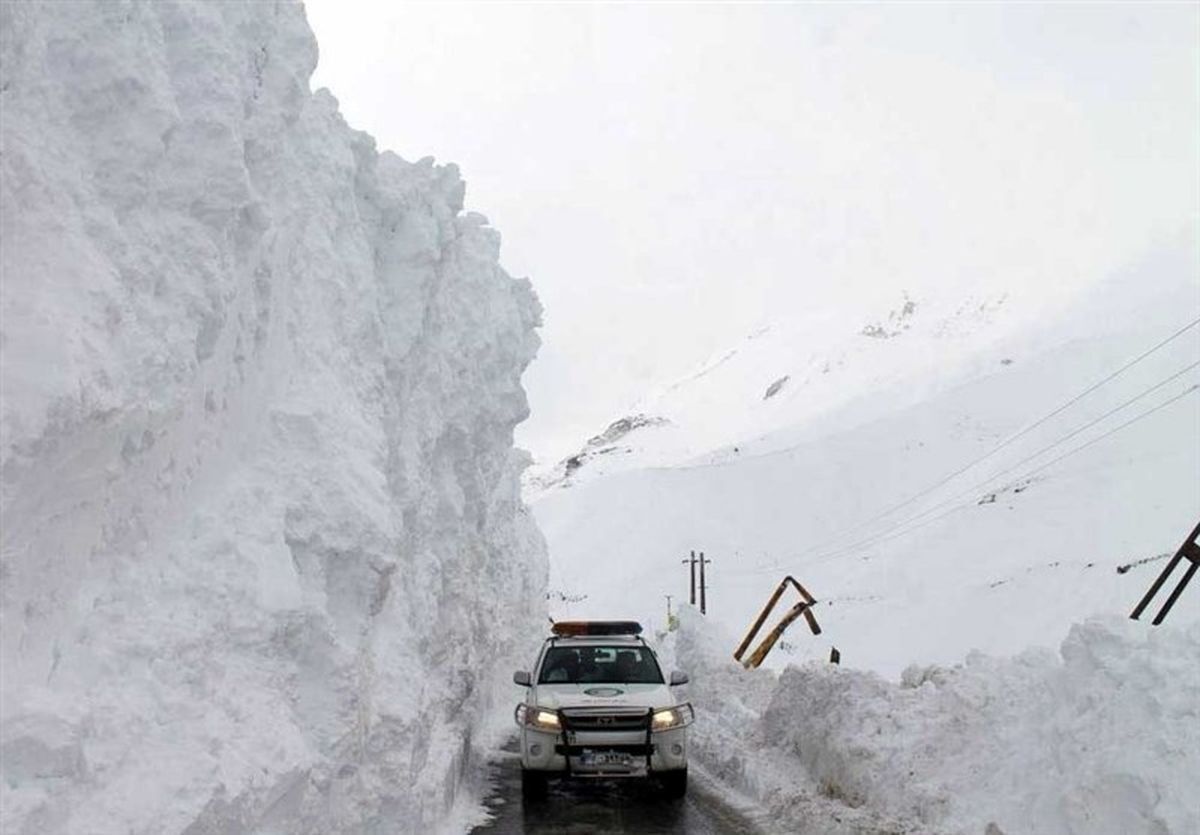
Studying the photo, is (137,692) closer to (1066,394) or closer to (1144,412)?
(1144,412)

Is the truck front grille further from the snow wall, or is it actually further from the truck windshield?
the snow wall

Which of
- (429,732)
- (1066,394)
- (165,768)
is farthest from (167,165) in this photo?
(1066,394)

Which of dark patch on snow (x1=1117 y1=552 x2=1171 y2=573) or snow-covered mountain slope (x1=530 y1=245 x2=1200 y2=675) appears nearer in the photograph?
dark patch on snow (x1=1117 y1=552 x2=1171 y2=573)

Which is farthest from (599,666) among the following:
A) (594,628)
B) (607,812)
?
Result: (607,812)

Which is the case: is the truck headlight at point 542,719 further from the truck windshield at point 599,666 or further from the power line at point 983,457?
the power line at point 983,457

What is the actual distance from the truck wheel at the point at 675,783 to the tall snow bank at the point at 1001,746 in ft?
2.79

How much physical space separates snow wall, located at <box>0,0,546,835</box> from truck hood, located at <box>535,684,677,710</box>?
151cm

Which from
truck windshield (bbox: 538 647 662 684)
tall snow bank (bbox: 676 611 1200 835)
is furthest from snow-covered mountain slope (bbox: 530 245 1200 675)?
truck windshield (bbox: 538 647 662 684)

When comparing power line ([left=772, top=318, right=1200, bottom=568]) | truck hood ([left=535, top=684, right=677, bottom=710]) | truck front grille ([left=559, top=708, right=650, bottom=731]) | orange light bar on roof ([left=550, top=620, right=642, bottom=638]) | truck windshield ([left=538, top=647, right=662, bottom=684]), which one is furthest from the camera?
power line ([left=772, top=318, right=1200, bottom=568])

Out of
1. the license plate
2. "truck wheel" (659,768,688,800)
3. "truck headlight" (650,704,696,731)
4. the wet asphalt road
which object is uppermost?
"truck headlight" (650,704,696,731)

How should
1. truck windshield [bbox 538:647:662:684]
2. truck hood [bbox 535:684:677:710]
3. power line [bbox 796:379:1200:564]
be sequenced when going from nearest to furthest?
truck hood [bbox 535:684:677:710], truck windshield [bbox 538:647:662:684], power line [bbox 796:379:1200:564]

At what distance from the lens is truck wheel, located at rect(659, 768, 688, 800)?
11414 millimetres

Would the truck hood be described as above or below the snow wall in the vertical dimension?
below

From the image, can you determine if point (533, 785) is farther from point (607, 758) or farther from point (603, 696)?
point (603, 696)
